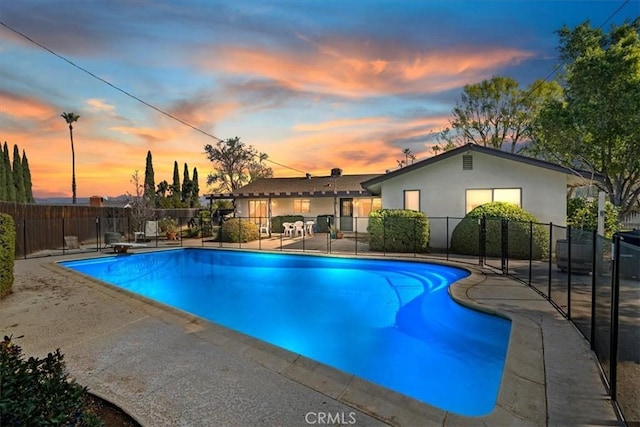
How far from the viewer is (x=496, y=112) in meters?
24.3

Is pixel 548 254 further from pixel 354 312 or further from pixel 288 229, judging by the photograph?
pixel 288 229

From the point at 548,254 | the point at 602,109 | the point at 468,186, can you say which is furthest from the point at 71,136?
the point at 602,109

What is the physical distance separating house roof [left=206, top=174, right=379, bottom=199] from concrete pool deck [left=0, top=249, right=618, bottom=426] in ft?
48.2

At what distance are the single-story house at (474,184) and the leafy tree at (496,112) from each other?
12.1 meters

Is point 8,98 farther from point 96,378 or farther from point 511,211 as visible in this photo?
point 511,211

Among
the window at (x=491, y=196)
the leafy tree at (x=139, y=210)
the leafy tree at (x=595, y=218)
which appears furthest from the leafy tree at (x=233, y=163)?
the leafy tree at (x=595, y=218)

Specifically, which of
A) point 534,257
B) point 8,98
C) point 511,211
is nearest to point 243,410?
point 534,257

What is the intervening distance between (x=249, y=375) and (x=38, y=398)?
6.10ft

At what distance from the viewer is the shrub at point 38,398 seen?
1.69 m

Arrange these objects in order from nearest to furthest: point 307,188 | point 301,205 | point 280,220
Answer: point 280,220 < point 301,205 < point 307,188

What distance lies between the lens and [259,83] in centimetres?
1399

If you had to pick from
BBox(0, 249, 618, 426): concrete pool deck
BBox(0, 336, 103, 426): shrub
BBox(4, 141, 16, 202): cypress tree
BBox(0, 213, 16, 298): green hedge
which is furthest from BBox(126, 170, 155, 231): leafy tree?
BBox(0, 336, 103, 426): shrub

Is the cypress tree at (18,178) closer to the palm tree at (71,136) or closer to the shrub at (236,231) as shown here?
the palm tree at (71,136)

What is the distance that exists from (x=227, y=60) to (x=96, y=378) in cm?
1127
